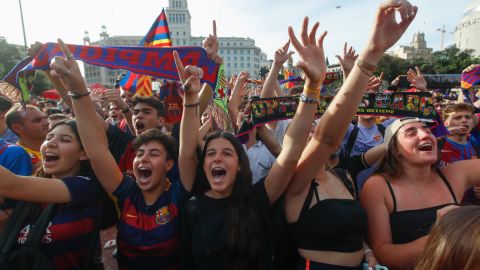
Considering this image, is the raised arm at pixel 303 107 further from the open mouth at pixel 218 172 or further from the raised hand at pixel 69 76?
the raised hand at pixel 69 76

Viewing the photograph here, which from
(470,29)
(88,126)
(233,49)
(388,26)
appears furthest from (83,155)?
(233,49)

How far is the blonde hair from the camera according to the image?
919mm

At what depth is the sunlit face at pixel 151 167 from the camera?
84.2 inches

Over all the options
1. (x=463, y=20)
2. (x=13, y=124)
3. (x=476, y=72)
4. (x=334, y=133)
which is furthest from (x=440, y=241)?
(x=463, y=20)

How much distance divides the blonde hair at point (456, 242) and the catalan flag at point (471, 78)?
17.4ft

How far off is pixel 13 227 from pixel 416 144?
2.64 m

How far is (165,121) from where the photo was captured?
3795 millimetres

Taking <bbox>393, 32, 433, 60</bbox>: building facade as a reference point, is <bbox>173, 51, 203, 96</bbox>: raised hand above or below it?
below

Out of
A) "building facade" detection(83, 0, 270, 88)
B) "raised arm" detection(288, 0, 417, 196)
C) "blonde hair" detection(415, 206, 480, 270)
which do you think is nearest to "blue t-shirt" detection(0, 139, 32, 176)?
"raised arm" detection(288, 0, 417, 196)

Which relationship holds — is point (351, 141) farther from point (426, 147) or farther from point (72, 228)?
point (72, 228)

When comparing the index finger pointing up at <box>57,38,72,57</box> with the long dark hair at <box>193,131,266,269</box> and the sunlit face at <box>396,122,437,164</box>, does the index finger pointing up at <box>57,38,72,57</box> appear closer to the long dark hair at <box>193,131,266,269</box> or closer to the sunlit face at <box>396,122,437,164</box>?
the long dark hair at <box>193,131,266,269</box>

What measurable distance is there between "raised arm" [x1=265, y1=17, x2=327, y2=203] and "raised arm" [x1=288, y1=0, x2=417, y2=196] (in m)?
0.08

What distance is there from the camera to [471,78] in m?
5.20

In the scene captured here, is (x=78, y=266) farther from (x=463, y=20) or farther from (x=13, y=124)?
(x=463, y=20)
